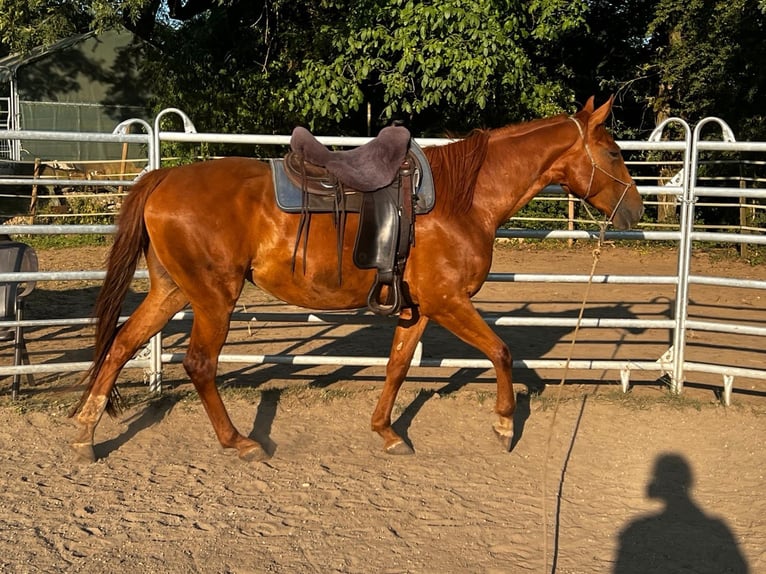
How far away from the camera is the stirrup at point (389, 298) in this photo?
440cm

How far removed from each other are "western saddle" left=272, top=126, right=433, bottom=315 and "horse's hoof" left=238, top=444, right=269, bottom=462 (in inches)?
42.5

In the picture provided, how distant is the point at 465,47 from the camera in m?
11.6

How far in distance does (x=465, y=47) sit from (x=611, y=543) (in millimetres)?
9455

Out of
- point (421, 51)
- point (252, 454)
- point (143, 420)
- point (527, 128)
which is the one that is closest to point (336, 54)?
point (421, 51)

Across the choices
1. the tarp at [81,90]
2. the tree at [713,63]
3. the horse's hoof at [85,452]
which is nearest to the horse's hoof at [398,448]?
the horse's hoof at [85,452]

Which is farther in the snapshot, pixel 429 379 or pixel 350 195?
pixel 429 379

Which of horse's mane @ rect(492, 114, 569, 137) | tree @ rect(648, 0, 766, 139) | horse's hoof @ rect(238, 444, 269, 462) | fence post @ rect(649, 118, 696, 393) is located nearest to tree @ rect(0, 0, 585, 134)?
tree @ rect(648, 0, 766, 139)

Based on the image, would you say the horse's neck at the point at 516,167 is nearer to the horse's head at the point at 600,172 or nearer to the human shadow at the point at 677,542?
the horse's head at the point at 600,172

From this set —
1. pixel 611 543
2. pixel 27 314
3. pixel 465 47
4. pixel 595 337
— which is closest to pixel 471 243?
pixel 611 543

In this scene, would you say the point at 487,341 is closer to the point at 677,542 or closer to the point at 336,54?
the point at 677,542

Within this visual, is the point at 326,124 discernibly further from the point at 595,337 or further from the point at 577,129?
the point at 577,129

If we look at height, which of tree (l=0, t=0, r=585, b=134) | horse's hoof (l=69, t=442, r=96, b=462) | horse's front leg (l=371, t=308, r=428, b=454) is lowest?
horse's hoof (l=69, t=442, r=96, b=462)

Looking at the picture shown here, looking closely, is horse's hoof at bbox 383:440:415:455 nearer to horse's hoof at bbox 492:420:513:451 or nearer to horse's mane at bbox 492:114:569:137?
horse's hoof at bbox 492:420:513:451

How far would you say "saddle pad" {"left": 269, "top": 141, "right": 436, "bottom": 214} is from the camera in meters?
4.29
